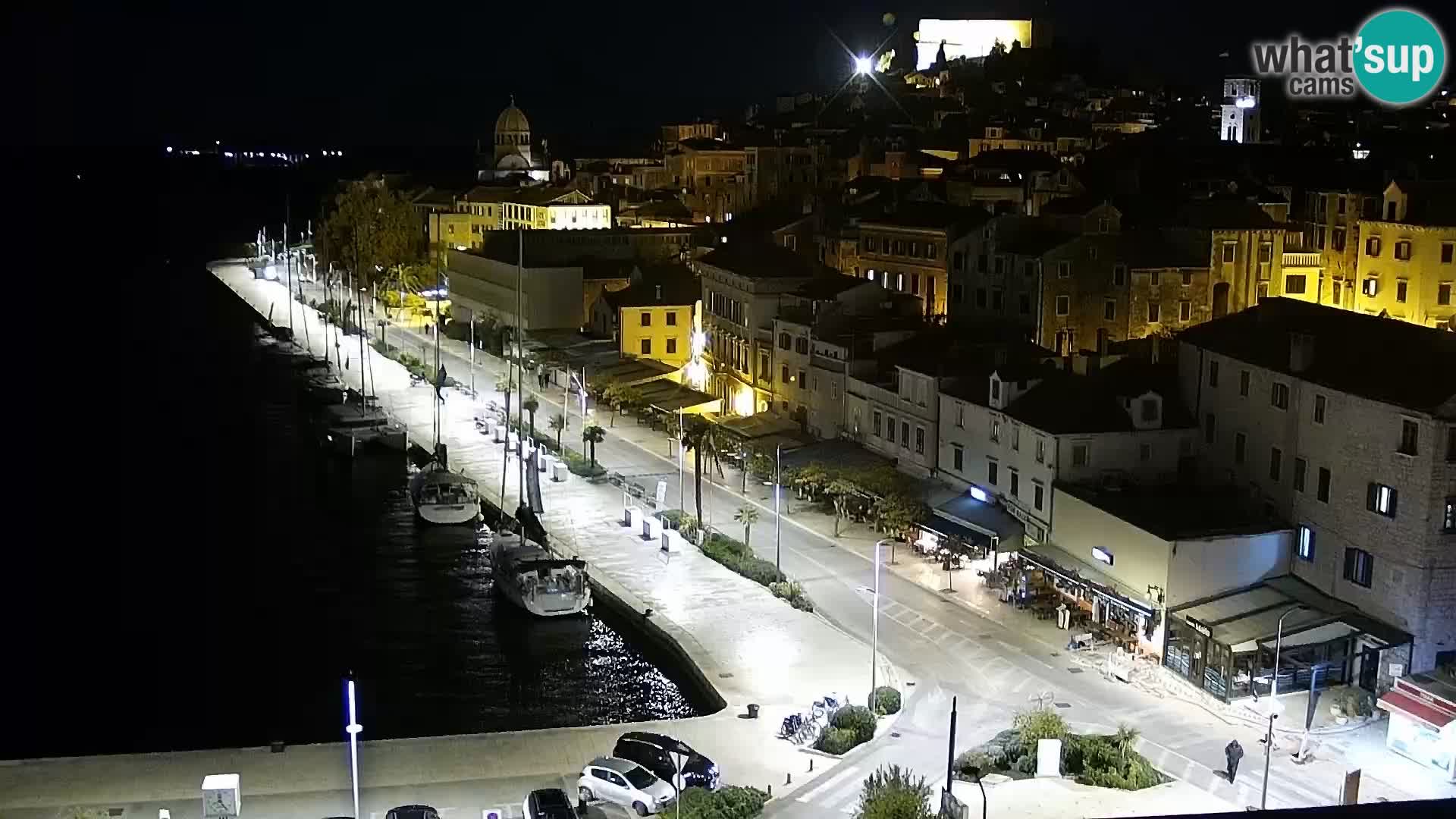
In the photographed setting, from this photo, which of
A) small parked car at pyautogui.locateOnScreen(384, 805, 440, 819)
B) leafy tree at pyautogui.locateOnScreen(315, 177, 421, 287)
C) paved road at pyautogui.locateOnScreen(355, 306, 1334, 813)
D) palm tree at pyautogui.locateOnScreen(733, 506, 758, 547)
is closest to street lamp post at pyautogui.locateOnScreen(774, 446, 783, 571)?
paved road at pyautogui.locateOnScreen(355, 306, 1334, 813)

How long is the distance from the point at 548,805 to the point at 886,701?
266 inches

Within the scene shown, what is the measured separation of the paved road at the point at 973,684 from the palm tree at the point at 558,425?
1305 centimetres

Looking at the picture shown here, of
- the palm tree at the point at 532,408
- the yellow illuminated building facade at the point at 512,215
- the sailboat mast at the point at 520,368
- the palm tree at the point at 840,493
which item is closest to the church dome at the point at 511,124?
the yellow illuminated building facade at the point at 512,215

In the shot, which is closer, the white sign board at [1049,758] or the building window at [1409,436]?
the white sign board at [1049,758]

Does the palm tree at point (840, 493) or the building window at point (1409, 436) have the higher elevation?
the building window at point (1409, 436)

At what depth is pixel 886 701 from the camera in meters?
26.4

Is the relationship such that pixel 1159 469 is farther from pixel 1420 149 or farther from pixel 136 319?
pixel 136 319

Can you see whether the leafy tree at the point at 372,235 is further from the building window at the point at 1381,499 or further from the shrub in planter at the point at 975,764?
the shrub in planter at the point at 975,764

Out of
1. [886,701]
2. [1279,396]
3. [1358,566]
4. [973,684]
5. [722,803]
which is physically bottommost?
[973,684]

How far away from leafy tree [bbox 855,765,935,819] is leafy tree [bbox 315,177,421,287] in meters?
70.0

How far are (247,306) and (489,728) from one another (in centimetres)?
7725

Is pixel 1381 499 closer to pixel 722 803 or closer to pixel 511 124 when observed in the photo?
pixel 722 803

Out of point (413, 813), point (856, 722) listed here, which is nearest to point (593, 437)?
point (856, 722)

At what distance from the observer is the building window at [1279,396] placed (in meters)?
32.0
